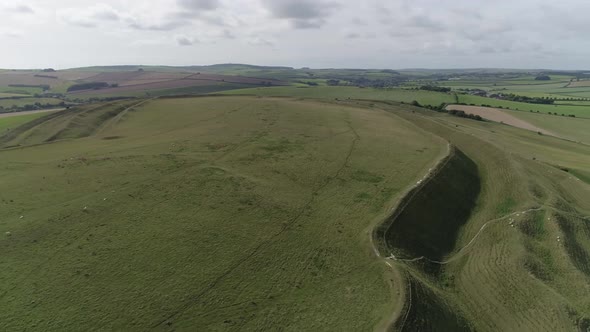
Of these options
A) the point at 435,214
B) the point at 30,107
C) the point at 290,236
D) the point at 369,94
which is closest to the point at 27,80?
the point at 30,107

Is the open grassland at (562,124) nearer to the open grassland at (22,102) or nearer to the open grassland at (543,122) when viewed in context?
the open grassland at (543,122)

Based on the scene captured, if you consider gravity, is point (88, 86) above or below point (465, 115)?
above

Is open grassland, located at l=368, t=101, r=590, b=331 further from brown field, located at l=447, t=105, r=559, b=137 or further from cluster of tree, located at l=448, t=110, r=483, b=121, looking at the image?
brown field, located at l=447, t=105, r=559, b=137

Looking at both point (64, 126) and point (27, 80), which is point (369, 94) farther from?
point (27, 80)

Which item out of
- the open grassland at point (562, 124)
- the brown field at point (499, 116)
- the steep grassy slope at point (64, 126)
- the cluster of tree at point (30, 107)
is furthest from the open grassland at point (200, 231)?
the cluster of tree at point (30, 107)

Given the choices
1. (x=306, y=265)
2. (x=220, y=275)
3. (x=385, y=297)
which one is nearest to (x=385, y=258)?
(x=385, y=297)

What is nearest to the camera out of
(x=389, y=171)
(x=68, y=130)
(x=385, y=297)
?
(x=385, y=297)

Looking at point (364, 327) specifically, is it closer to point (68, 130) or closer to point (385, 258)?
point (385, 258)

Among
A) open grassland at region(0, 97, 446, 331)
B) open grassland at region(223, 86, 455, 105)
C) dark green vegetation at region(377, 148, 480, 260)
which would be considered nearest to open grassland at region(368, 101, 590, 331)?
dark green vegetation at region(377, 148, 480, 260)
